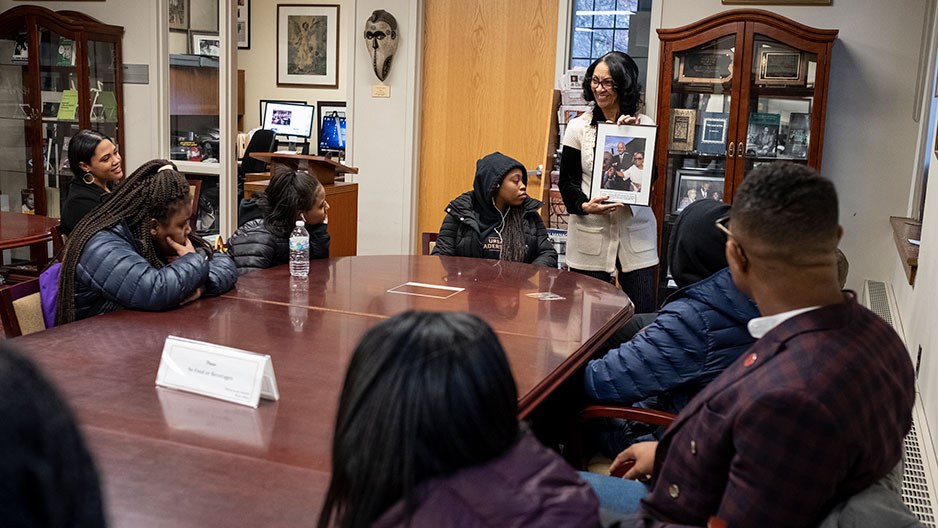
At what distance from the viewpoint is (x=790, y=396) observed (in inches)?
45.3

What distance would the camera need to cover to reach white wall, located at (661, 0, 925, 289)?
484 centimetres

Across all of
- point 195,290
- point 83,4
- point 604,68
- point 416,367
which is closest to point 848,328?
point 416,367

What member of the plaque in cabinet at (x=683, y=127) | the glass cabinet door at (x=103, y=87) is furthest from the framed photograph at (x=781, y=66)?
the glass cabinet door at (x=103, y=87)

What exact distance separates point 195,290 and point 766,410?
1907 millimetres

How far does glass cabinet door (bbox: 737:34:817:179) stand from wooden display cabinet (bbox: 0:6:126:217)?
4731 mm

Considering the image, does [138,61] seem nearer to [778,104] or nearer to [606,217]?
[606,217]

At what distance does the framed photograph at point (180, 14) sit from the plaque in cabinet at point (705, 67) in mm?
3905

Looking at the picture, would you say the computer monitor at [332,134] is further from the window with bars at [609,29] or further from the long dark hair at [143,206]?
the long dark hair at [143,206]

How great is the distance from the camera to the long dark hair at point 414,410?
0.92m

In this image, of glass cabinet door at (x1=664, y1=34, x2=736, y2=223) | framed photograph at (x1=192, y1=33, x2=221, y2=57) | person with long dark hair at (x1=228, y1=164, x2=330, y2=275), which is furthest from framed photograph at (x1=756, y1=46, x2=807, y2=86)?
framed photograph at (x1=192, y1=33, x2=221, y2=57)

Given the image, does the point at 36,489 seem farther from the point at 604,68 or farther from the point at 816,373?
the point at 604,68

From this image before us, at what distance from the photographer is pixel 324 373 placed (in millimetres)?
1918

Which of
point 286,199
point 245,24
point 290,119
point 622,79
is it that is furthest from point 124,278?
point 245,24

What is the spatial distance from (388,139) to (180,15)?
6.62ft
